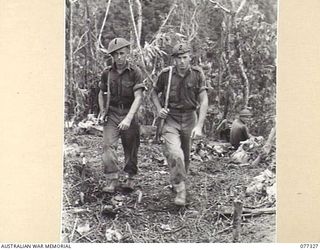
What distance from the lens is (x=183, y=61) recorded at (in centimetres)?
413

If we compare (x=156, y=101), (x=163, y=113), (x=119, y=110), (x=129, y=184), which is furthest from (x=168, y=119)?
(x=129, y=184)

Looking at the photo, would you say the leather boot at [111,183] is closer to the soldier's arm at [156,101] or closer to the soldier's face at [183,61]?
the soldier's arm at [156,101]

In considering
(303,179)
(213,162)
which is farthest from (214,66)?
(303,179)

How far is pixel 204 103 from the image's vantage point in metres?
4.12

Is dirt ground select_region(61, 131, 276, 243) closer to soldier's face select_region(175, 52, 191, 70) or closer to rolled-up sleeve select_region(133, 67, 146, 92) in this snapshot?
rolled-up sleeve select_region(133, 67, 146, 92)

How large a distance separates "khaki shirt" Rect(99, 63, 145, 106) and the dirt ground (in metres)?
0.35

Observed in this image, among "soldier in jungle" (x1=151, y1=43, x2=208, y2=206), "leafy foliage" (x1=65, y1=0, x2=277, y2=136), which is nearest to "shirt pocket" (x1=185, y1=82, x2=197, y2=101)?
"soldier in jungle" (x1=151, y1=43, x2=208, y2=206)

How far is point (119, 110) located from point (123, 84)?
20 cm

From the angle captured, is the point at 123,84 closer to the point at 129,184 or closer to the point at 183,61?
the point at 183,61

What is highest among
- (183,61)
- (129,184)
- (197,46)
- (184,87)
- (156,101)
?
(197,46)

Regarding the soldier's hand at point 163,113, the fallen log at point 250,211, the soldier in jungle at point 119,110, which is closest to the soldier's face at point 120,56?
the soldier in jungle at point 119,110

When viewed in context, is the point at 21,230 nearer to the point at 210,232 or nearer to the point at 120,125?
the point at 120,125

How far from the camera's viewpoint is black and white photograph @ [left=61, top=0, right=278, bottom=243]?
4082 millimetres

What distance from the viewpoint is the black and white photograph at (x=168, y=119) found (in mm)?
4082
